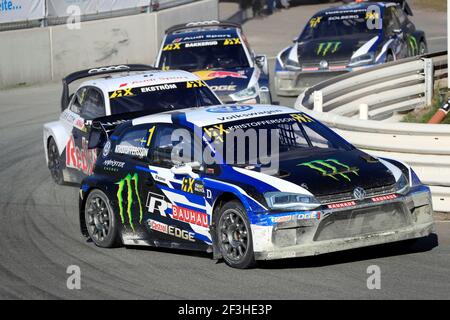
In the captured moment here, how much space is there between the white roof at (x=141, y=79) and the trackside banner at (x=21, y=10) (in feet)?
30.2

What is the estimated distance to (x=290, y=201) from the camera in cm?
855

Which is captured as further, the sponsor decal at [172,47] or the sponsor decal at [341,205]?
the sponsor decal at [172,47]

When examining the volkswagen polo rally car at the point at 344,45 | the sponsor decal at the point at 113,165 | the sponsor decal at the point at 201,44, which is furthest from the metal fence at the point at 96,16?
the sponsor decal at the point at 113,165

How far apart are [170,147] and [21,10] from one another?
1394cm

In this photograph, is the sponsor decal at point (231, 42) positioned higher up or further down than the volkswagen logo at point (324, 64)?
higher up

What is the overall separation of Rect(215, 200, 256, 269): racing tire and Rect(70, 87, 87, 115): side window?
520cm

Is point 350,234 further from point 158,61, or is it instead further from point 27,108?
point 27,108

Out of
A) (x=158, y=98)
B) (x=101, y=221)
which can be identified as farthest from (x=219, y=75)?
(x=101, y=221)

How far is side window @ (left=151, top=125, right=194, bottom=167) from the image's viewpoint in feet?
31.3

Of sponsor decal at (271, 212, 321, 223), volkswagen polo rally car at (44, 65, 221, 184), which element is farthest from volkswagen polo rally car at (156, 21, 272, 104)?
sponsor decal at (271, 212, 321, 223)

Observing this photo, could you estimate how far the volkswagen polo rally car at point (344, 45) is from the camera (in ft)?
62.0

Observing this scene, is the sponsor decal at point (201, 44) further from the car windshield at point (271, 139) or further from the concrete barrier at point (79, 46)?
the car windshield at point (271, 139)

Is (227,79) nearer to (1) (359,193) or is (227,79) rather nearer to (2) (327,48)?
(2) (327,48)

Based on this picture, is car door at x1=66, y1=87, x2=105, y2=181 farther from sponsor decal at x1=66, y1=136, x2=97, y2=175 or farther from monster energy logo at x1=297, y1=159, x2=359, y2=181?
monster energy logo at x1=297, y1=159, x2=359, y2=181
